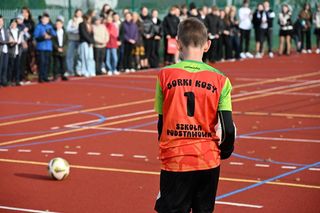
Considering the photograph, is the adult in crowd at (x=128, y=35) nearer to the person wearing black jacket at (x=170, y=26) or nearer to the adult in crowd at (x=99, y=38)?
the adult in crowd at (x=99, y=38)

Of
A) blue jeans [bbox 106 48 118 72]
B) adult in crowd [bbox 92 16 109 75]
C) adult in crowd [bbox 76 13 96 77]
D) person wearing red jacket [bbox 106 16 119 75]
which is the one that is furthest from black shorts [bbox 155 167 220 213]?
blue jeans [bbox 106 48 118 72]

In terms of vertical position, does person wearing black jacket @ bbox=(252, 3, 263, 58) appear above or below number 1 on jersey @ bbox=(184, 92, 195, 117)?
below

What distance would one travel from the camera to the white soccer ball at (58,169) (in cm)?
1081

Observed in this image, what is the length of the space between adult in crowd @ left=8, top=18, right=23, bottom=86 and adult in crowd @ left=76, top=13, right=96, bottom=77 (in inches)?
114

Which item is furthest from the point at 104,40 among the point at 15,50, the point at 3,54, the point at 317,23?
the point at 317,23

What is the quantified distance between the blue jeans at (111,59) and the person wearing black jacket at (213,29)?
482cm

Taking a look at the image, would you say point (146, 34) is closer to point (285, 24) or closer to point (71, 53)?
point (71, 53)

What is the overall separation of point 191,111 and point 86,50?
20938 mm

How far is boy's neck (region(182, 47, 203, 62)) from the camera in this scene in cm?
570

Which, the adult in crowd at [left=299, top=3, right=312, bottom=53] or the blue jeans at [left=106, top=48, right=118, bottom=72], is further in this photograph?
the adult in crowd at [left=299, top=3, right=312, bottom=53]

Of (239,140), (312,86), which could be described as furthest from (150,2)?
(239,140)

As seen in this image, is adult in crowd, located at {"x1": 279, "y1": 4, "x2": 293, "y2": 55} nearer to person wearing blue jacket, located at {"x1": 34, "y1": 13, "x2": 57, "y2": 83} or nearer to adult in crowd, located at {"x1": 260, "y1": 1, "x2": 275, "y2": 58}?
adult in crowd, located at {"x1": 260, "y1": 1, "x2": 275, "y2": 58}

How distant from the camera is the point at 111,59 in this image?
28.0 m

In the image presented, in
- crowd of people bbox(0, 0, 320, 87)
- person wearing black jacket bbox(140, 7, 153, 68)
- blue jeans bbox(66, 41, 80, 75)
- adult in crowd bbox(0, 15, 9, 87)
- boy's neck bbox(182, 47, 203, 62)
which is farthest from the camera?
person wearing black jacket bbox(140, 7, 153, 68)
